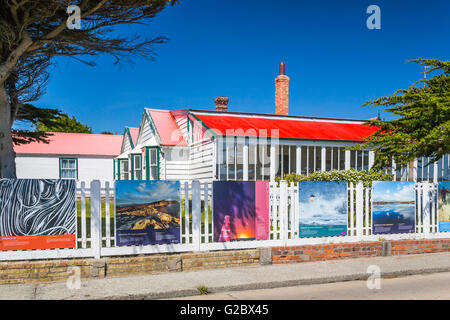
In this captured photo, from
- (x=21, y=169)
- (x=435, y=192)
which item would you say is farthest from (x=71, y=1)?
(x=21, y=169)

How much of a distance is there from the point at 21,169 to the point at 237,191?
22.1 metres

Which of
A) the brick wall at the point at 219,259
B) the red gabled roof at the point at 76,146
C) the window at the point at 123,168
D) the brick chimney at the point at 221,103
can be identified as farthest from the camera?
the red gabled roof at the point at 76,146

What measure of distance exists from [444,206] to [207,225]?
6.29 metres

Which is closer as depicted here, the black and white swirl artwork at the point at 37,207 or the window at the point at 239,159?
the black and white swirl artwork at the point at 37,207

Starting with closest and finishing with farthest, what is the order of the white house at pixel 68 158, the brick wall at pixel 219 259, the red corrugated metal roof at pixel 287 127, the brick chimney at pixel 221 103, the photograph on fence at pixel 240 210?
the brick wall at pixel 219 259 → the photograph on fence at pixel 240 210 → the red corrugated metal roof at pixel 287 127 → the brick chimney at pixel 221 103 → the white house at pixel 68 158

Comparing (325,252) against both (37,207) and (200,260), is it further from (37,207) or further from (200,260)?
(37,207)

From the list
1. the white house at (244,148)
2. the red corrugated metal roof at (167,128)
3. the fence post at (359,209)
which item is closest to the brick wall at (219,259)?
the fence post at (359,209)

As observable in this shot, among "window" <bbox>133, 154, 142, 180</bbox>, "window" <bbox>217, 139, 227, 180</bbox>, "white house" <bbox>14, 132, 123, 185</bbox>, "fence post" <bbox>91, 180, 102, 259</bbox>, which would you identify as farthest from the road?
"white house" <bbox>14, 132, 123, 185</bbox>

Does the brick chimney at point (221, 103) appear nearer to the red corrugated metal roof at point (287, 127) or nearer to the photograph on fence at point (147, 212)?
the red corrugated metal roof at point (287, 127)

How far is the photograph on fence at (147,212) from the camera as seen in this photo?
7.87m

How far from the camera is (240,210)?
8.63 metres

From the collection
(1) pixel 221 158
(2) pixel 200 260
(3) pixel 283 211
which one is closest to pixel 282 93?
(1) pixel 221 158

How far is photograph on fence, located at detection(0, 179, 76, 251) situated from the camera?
7332 millimetres

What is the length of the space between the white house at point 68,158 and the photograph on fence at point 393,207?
21481 mm
